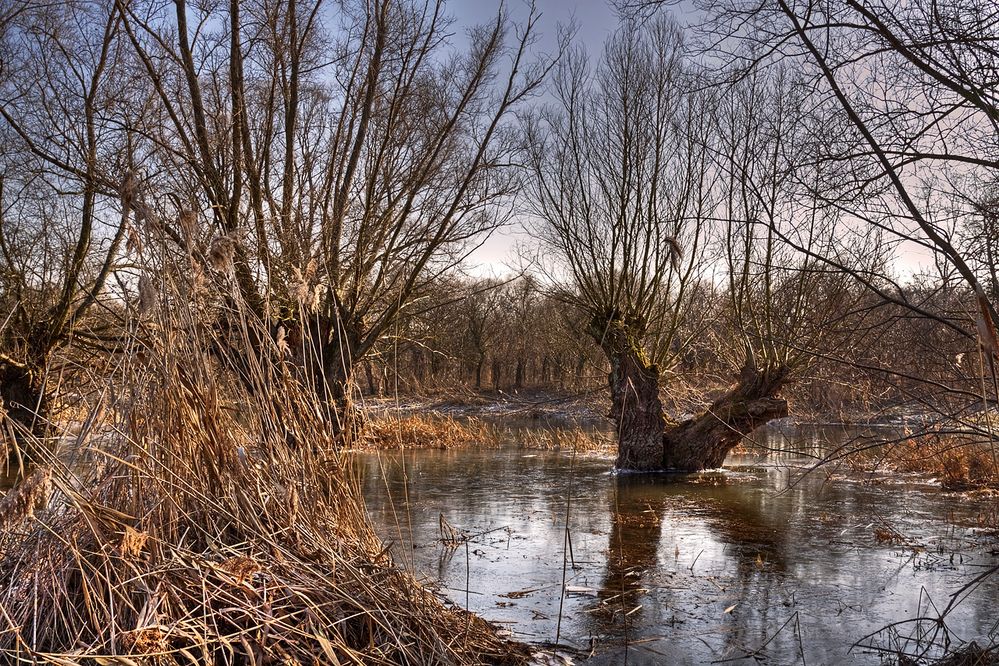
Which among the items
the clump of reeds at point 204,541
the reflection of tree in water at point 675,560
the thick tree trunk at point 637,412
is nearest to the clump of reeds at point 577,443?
the thick tree trunk at point 637,412

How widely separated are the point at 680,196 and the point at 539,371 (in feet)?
113

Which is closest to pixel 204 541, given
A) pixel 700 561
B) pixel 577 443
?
pixel 700 561

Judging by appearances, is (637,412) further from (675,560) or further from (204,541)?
(204,541)

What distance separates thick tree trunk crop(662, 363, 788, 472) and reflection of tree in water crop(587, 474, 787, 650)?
122 centimetres

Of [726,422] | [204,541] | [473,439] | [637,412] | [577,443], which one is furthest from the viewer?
[473,439]

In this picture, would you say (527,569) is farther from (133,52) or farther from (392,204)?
(133,52)

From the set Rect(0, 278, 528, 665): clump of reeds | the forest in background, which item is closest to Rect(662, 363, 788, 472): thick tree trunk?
the forest in background

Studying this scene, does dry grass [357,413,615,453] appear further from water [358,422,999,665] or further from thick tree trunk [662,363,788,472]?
water [358,422,999,665]

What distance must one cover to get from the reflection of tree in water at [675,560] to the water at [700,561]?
2cm

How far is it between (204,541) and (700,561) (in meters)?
4.74

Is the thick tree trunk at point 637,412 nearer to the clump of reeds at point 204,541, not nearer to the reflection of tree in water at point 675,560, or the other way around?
the reflection of tree in water at point 675,560

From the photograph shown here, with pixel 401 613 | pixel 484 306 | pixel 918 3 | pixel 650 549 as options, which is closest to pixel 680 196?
pixel 650 549

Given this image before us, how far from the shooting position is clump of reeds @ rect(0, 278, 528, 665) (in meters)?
3.19

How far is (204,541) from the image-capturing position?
3.67 m
